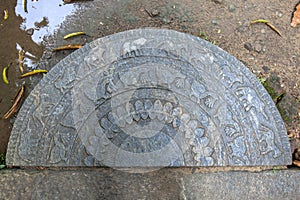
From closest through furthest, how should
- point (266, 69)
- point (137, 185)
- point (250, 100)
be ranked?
point (137, 185)
point (250, 100)
point (266, 69)

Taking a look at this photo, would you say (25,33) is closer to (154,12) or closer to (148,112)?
(154,12)

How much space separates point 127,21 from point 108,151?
83 cm

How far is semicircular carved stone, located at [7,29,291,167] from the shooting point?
1925mm

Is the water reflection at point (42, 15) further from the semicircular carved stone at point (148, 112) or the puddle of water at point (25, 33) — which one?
the semicircular carved stone at point (148, 112)

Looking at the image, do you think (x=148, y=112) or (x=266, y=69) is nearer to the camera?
(x=148, y=112)

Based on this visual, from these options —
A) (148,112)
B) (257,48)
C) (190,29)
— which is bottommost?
(148,112)

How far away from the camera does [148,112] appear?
1.97 metres

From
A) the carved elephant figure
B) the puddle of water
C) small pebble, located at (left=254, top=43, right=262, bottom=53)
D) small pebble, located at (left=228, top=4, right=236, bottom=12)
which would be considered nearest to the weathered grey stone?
the carved elephant figure

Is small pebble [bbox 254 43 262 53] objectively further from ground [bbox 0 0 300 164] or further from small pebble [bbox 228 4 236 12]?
small pebble [bbox 228 4 236 12]

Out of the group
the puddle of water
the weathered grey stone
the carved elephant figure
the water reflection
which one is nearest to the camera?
the weathered grey stone

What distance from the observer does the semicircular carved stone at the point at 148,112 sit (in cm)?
192

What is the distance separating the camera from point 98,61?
2016 mm

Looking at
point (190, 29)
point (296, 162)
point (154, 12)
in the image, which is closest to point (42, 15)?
point (154, 12)

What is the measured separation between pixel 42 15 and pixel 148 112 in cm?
94
